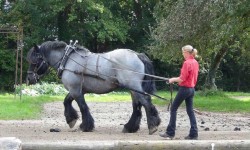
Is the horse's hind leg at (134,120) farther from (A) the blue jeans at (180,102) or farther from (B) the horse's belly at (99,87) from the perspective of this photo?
(A) the blue jeans at (180,102)

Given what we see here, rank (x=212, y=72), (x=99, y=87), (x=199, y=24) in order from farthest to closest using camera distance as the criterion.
→ (x=212, y=72)
(x=199, y=24)
(x=99, y=87)

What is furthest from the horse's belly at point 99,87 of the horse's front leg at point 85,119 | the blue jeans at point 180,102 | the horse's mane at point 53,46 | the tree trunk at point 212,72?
the tree trunk at point 212,72

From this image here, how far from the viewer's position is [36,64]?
1523 centimetres

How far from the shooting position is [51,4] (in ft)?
158

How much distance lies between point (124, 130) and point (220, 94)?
20980 mm

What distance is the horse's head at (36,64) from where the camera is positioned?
15.2 meters

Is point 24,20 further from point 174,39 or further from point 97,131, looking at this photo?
point 97,131

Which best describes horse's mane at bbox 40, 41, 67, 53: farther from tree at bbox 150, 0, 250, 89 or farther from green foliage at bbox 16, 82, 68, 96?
green foliage at bbox 16, 82, 68, 96

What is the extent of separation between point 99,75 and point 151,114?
1631mm

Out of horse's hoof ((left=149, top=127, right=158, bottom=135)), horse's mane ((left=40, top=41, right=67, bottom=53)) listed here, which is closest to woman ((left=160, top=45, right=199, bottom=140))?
horse's hoof ((left=149, top=127, right=158, bottom=135))

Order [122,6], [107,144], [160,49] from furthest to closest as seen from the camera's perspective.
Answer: [122,6], [160,49], [107,144]

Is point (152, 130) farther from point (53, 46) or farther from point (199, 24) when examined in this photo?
point (199, 24)

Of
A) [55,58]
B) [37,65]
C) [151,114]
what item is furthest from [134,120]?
[37,65]

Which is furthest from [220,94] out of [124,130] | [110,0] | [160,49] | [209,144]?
[209,144]
